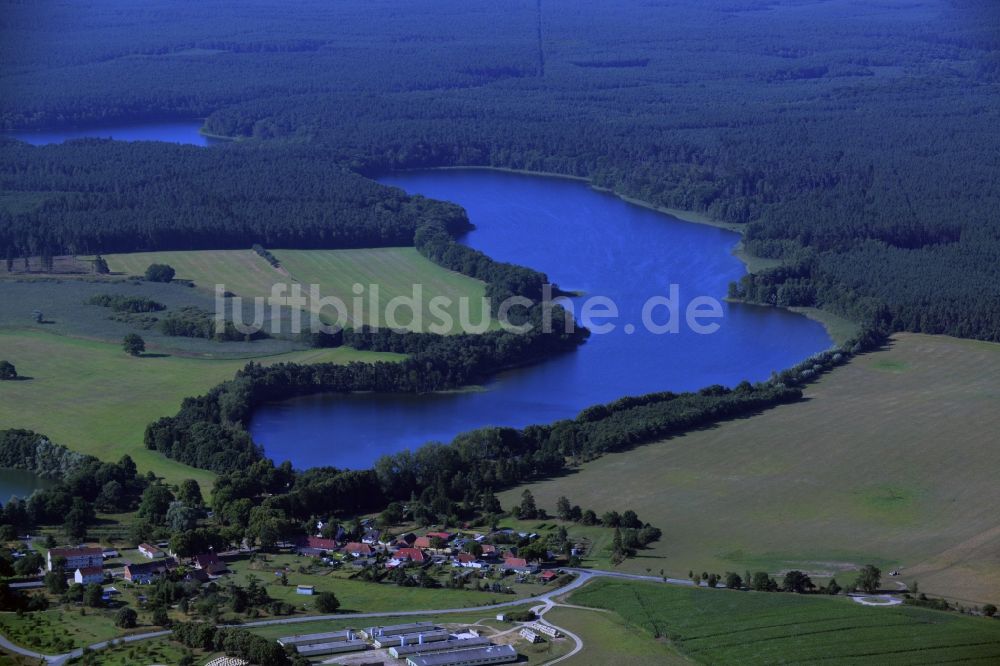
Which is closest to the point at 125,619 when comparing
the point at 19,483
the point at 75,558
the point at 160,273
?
the point at 75,558

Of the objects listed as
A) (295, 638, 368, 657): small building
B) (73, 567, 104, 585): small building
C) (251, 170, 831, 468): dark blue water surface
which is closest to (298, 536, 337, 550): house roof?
(73, 567, 104, 585): small building

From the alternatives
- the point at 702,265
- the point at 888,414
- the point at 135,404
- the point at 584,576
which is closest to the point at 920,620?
the point at 584,576

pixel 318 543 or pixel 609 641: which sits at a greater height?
pixel 318 543

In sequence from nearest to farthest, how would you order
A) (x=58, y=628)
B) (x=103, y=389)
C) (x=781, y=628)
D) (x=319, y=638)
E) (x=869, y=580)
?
1. (x=319, y=638)
2. (x=58, y=628)
3. (x=781, y=628)
4. (x=869, y=580)
5. (x=103, y=389)

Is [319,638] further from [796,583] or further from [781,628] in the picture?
[796,583]

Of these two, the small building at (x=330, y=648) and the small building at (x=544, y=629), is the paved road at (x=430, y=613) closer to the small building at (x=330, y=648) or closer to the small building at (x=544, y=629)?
the small building at (x=544, y=629)

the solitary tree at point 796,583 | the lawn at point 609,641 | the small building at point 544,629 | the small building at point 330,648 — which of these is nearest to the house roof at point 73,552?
the small building at point 330,648

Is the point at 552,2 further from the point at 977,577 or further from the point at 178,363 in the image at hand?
the point at 977,577
